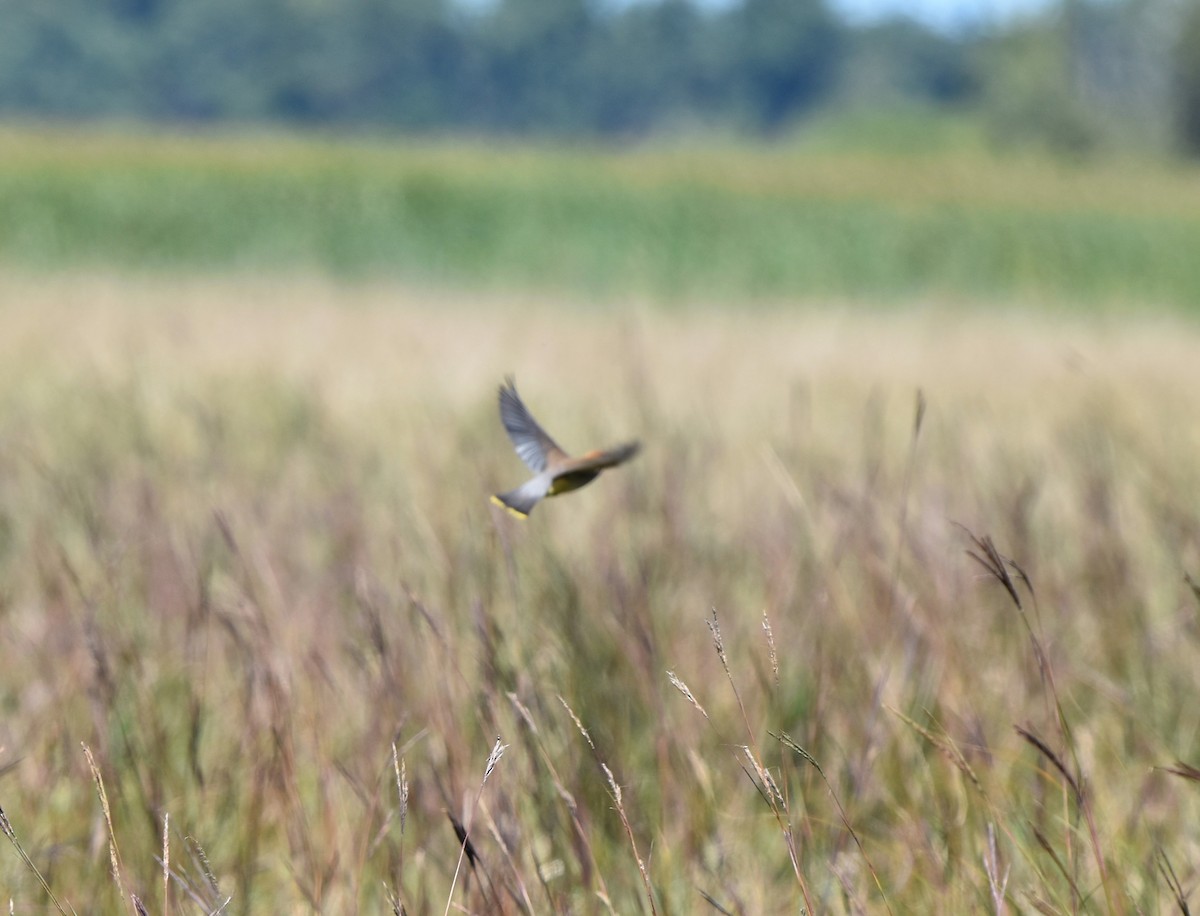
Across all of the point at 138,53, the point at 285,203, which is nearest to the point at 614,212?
the point at 285,203

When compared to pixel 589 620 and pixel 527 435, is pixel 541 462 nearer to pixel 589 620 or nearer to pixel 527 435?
pixel 527 435

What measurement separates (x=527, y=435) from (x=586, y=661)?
774 millimetres

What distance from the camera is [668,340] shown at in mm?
6090

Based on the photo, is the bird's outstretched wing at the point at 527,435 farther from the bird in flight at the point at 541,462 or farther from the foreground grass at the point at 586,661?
the foreground grass at the point at 586,661

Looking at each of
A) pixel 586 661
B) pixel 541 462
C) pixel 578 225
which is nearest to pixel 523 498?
pixel 541 462

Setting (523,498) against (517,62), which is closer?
(523,498)

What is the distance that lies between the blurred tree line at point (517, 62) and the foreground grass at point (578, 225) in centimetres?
3648

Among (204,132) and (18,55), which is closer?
(204,132)

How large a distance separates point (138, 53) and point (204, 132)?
220 feet

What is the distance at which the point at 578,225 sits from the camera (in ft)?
48.0

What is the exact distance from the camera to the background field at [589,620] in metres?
→ 1.29

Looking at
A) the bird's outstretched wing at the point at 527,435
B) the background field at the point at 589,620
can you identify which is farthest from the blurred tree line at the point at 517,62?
the bird's outstretched wing at the point at 527,435

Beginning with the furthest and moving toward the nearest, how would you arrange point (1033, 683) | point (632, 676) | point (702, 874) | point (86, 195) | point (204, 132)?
1. point (204, 132)
2. point (86, 195)
3. point (1033, 683)
4. point (632, 676)
5. point (702, 874)

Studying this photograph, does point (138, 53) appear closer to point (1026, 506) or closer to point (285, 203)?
point (285, 203)
